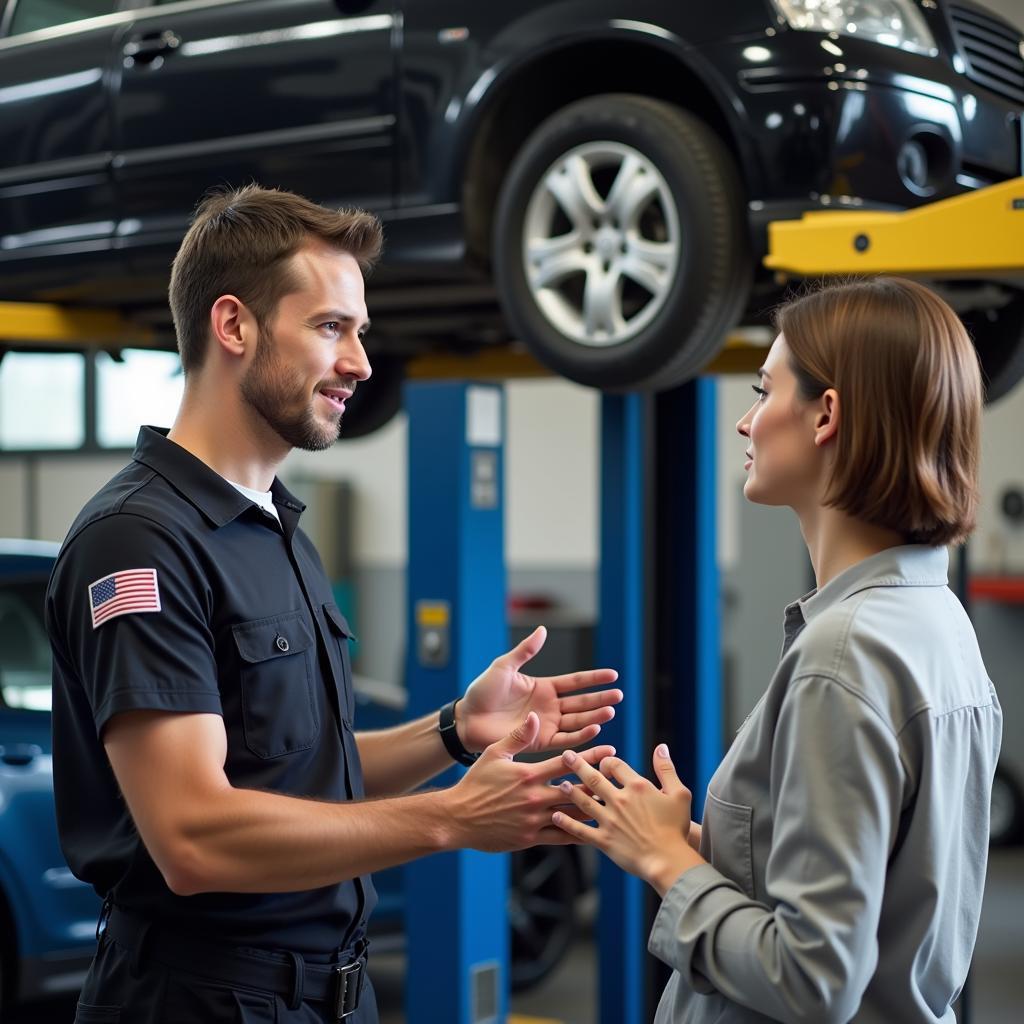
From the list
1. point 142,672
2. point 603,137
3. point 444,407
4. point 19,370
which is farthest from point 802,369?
point 19,370

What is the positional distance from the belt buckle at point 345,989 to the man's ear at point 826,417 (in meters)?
0.83

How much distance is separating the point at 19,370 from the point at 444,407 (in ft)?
23.8

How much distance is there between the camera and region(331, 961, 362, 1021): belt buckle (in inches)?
68.4

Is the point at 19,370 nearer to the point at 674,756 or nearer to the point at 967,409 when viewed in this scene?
the point at 674,756

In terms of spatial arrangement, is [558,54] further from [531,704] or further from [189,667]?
[189,667]

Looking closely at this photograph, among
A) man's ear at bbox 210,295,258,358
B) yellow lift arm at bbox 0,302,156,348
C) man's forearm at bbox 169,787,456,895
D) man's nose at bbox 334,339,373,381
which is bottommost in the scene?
man's forearm at bbox 169,787,456,895

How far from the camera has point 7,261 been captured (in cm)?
400

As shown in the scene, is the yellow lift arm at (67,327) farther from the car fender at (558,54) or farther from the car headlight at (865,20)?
the car headlight at (865,20)

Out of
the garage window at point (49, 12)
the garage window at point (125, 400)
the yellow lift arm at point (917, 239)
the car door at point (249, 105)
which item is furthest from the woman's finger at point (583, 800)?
the garage window at point (125, 400)

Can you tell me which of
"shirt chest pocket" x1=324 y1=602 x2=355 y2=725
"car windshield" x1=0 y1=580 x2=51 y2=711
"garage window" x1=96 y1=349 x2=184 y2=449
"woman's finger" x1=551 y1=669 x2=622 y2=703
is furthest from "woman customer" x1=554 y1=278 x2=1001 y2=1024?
"garage window" x1=96 y1=349 x2=184 y2=449

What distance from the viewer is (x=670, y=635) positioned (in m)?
4.13

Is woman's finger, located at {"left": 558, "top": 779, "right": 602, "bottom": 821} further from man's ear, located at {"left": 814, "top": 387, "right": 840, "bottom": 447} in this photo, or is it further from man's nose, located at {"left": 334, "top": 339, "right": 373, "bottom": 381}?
man's nose, located at {"left": 334, "top": 339, "right": 373, "bottom": 381}

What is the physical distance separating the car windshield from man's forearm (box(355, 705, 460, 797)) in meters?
2.23

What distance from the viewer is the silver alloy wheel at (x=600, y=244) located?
305 centimetres
